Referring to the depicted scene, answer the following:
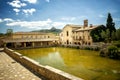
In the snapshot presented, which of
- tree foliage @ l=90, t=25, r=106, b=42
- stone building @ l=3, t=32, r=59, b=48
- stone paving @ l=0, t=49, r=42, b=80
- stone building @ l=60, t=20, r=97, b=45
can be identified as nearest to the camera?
stone paving @ l=0, t=49, r=42, b=80

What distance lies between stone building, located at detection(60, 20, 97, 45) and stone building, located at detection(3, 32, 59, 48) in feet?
16.4

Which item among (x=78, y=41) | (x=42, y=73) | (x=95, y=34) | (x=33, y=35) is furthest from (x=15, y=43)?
(x=42, y=73)

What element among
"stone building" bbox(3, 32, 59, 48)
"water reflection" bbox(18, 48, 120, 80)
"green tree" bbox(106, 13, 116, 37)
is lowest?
"water reflection" bbox(18, 48, 120, 80)

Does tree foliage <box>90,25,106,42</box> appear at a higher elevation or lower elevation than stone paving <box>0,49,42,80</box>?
higher

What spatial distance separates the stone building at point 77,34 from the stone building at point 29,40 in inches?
197

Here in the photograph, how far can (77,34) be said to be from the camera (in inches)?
1644

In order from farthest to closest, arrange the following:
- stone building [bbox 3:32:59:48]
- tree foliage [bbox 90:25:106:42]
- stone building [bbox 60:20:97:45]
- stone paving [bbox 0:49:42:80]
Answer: stone building [bbox 3:32:59:48] < stone building [bbox 60:20:97:45] < tree foliage [bbox 90:25:106:42] < stone paving [bbox 0:49:42:80]

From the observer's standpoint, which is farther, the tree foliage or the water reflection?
the tree foliage

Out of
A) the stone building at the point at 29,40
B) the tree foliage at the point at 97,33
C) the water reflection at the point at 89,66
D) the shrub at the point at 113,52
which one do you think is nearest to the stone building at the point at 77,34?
the tree foliage at the point at 97,33

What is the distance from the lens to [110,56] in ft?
67.7

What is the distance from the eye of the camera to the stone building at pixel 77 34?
124 feet

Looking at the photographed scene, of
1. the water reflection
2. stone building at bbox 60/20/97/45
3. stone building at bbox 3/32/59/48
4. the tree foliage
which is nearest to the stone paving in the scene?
the water reflection

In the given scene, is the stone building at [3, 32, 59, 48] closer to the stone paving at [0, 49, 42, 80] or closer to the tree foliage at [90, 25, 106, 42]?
the tree foliage at [90, 25, 106, 42]

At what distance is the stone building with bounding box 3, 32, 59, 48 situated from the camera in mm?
42256
